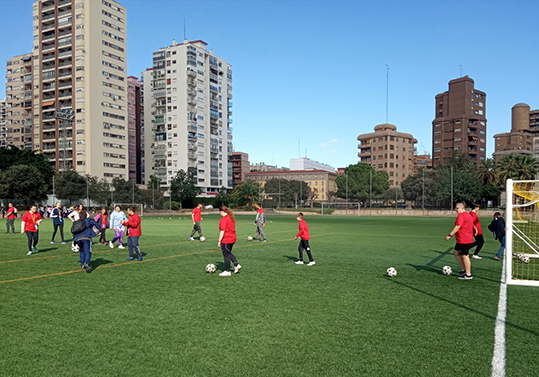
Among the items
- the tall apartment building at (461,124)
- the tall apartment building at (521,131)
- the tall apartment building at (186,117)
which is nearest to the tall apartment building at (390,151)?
the tall apartment building at (461,124)

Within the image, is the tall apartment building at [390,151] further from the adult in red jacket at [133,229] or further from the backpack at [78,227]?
the backpack at [78,227]

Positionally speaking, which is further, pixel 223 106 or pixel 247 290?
pixel 223 106

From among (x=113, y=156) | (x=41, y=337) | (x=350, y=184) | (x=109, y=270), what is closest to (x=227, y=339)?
(x=41, y=337)

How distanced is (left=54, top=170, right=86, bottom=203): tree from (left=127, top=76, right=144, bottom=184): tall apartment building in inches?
1929

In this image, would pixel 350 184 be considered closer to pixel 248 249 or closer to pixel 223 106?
pixel 223 106

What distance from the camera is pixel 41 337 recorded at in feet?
20.9

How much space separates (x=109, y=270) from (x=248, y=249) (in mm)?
7123

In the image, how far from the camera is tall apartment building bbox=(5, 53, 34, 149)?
102762 millimetres

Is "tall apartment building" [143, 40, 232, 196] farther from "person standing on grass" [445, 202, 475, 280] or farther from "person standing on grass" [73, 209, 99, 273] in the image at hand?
"person standing on grass" [445, 202, 475, 280]

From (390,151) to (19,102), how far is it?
4631 inches

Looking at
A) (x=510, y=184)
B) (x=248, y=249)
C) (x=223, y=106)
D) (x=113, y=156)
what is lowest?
(x=248, y=249)

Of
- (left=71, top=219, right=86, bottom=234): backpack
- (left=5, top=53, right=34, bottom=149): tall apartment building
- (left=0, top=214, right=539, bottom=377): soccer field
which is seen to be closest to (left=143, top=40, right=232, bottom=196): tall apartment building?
(left=5, top=53, right=34, bottom=149): tall apartment building

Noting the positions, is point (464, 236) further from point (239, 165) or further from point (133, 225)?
point (239, 165)

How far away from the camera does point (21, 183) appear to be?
6512cm
